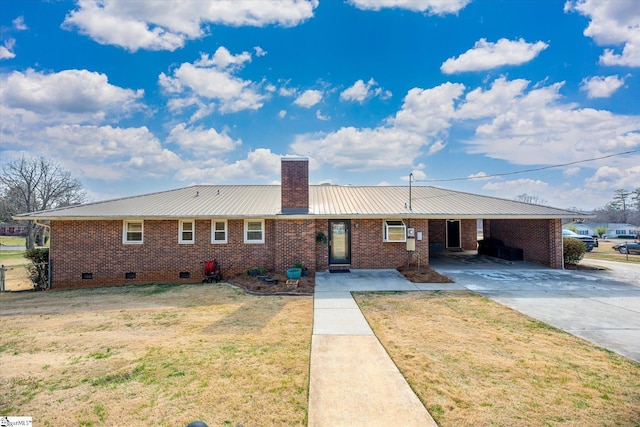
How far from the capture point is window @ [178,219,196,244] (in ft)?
39.7

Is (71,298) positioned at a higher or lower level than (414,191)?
lower

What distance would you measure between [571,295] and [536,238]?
18.6 feet

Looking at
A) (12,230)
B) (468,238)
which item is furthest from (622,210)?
(12,230)

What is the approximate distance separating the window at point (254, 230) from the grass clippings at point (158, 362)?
12.4ft

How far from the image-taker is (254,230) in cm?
1235

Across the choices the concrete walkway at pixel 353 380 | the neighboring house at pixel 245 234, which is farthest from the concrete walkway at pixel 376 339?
the neighboring house at pixel 245 234

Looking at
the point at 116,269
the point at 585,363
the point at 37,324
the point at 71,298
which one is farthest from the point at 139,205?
the point at 585,363

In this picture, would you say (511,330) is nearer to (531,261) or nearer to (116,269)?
(531,261)

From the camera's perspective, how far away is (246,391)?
400 cm

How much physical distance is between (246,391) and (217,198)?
11.6 m

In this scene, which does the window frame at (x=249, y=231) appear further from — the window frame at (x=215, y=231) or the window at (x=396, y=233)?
the window at (x=396, y=233)

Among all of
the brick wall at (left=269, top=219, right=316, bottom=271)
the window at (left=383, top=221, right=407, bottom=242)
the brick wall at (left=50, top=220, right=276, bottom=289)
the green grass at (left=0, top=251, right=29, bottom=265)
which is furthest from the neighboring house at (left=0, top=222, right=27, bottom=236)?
the window at (left=383, top=221, right=407, bottom=242)

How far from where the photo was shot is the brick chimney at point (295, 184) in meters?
12.8

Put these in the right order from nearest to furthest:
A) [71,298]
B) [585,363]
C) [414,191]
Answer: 1. [585,363]
2. [71,298]
3. [414,191]
